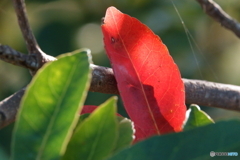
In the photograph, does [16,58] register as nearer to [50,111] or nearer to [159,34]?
[50,111]

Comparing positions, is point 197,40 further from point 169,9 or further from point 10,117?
point 10,117

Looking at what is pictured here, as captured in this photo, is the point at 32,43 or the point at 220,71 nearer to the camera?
the point at 32,43

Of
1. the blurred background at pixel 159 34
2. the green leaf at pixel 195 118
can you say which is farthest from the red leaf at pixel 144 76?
the blurred background at pixel 159 34

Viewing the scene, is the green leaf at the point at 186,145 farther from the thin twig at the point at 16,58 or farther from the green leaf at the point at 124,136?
the thin twig at the point at 16,58

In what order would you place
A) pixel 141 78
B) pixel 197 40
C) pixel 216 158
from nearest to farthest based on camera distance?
pixel 216 158 < pixel 141 78 < pixel 197 40

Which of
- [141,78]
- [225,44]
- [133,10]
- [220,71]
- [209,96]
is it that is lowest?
[220,71]

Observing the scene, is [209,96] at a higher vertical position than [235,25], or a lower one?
lower

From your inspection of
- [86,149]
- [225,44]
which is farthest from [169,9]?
[86,149]
